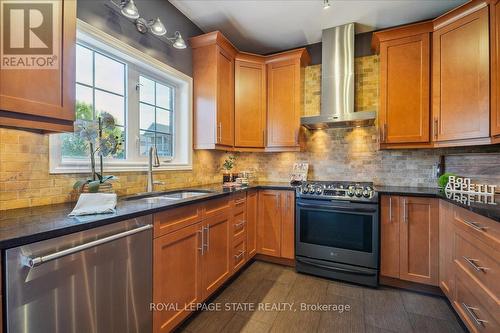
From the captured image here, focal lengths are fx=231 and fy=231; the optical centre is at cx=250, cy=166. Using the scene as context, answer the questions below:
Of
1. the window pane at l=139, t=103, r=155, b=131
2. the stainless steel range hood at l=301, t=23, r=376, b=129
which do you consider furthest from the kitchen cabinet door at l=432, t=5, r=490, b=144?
the window pane at l=139, t=103, r=155, b=131

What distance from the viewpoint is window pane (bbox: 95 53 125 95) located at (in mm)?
1771

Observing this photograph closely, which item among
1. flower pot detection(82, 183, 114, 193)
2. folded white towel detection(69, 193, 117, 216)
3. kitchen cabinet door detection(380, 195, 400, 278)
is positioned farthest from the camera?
kitchen cabinet door detection(380, 195, 400, 278)

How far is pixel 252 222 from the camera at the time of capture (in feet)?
8.86

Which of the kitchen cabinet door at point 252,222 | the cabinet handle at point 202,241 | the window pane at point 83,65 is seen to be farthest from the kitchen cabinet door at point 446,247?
the window pane at point 83,65

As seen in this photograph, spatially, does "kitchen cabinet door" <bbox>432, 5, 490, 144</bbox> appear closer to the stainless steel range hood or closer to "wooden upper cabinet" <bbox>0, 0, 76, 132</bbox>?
the stainless steel range hood

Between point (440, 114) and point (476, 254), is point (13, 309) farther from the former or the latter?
point (440, 114)

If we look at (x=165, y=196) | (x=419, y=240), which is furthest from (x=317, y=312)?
(x=165, y=196)

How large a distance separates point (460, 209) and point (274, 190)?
1617mm

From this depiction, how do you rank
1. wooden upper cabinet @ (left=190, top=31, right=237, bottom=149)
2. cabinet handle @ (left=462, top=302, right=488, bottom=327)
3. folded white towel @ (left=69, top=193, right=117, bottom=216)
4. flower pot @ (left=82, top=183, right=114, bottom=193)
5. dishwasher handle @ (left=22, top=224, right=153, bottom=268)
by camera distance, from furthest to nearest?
wooden upper cabinet @ (left=190, top=31, right=237, bottom=149) < flower pot @ (left=82, top=183, right=114, bottom=193) < cabinet handle @ (left=462, top=302, right=488, bottom=327) < folded white towel @ (left=69, top=193, right=117, bottom=216) < dishwasher handle @ (left=22, top=224, right=153, bottom=268)

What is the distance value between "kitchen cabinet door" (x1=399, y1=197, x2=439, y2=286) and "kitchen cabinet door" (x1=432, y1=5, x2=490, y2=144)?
2.24 feet

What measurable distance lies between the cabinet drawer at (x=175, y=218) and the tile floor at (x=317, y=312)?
30.0 inches

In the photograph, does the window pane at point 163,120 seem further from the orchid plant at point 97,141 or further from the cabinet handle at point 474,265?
the cabinet handle at point 474,265

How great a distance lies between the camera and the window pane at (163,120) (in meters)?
2.35

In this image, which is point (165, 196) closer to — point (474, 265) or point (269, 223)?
point (269, 223)
